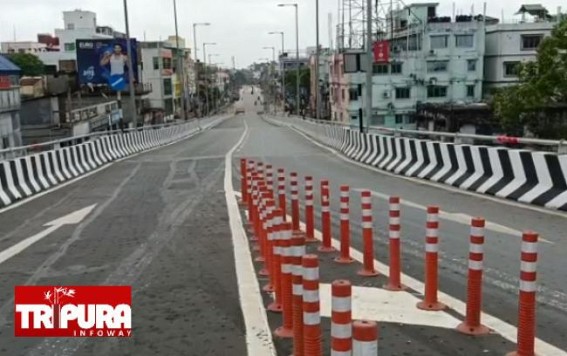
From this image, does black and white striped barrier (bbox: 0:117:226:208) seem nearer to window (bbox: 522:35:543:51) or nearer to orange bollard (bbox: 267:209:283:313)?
orange bollard (bbox: 267:209:283:313)

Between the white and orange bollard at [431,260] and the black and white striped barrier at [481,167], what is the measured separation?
606 cm

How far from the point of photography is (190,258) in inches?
330

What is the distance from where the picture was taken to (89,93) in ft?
219

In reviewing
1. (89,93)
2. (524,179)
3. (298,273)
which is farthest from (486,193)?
(89,93)

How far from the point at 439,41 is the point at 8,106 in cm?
4096

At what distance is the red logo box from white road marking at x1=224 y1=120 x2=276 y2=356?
3.40ft

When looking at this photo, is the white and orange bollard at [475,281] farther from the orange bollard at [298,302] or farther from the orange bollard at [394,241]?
the orange bollard at [298,302]

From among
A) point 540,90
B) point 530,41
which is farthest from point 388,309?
point 530,41

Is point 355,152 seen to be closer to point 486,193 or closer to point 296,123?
point 486,193

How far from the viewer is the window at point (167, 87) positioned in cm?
9357

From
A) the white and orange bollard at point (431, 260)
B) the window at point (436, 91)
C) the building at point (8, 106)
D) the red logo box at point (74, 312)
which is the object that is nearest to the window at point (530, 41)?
the window at point (436, 91)

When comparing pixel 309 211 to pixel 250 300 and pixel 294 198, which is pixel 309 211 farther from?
pixel 250 300

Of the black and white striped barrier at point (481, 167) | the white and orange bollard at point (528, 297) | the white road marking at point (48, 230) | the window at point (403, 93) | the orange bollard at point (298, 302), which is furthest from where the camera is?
the window at point (403, 93)

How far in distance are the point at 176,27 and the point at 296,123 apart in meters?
12.9
